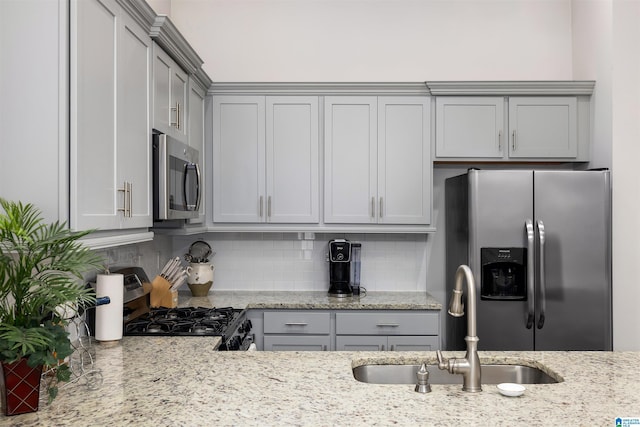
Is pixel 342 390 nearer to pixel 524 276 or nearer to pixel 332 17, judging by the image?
pixel 524 276

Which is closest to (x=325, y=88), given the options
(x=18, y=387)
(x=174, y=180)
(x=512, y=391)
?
(x=174, y=180)

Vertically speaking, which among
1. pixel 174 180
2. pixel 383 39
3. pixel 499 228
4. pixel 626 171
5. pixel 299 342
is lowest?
pixel 299 342

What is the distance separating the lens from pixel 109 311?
90.6 inches

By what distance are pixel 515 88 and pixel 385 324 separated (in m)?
1.82

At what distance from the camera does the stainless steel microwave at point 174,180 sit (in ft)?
8.50

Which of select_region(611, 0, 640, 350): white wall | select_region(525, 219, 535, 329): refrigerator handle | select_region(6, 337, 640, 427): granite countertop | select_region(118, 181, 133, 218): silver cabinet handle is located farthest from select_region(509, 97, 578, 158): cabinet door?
select_region(118, 181, 133, 218): silver cabinet handle

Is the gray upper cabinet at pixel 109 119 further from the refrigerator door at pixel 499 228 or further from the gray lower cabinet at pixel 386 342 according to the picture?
the refrigerator door at pixel 499 228

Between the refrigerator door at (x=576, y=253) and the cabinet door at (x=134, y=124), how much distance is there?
2.27m

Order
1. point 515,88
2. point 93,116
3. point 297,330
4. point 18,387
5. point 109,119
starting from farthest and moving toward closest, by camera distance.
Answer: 1. point 515,88
2. point 297,330
3. point 109,119
4. point 93,116
5. point 18,387

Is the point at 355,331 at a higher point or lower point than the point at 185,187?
lower

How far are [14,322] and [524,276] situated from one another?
2.74 meters

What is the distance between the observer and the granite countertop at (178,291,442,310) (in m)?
3.46

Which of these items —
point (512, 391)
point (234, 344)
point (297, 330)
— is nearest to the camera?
point (512, 391)

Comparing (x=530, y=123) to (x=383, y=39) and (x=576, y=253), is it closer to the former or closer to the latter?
(x=576, y=253)
